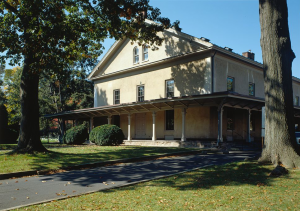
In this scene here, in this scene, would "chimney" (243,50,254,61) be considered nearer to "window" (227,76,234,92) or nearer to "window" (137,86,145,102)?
"window" (227,76,234,92)

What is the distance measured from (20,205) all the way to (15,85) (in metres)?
42.3

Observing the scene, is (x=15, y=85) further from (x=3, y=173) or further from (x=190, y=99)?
(x=3, y=173)

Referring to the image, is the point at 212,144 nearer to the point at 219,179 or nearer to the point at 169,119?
the point at 169,119

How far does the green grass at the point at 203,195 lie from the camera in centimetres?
540

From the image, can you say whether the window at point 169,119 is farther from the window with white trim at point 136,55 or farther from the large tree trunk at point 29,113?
the large tree trunk at point 29,113

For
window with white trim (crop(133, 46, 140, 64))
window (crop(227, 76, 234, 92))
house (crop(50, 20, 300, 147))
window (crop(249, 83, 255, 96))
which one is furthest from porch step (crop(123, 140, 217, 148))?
window (crop(249, 83, 255, 96))

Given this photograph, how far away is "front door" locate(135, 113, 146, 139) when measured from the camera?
27.1 metres

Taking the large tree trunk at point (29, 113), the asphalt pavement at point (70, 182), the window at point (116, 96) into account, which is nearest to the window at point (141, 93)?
the window at point (116, 96)

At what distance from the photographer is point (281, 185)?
264 inches

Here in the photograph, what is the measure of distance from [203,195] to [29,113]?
33.6ft

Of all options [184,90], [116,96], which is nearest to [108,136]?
[184,90]

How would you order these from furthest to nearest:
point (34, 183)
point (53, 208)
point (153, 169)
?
point (153, 169)
point (34, 183)
point (53, 208)

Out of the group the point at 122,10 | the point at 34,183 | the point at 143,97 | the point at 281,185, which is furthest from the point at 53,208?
the point at 143,97

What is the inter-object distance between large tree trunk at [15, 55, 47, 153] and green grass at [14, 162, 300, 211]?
25.0 feet
